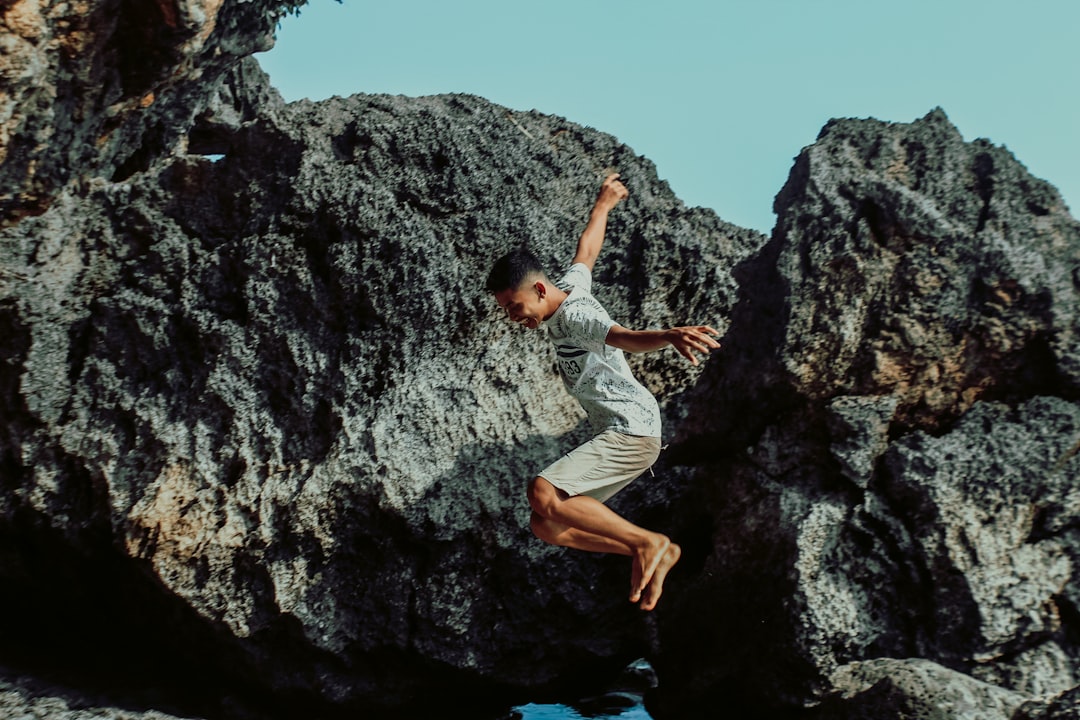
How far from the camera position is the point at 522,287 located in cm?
397

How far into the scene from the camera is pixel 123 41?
18.9 feet

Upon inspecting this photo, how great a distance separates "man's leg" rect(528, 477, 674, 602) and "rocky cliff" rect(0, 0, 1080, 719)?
52cm

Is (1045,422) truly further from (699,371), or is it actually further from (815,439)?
(699,371)

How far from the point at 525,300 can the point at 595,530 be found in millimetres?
925

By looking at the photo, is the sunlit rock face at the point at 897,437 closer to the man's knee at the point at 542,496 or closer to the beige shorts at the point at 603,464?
the beige shorts at the point at 603,464

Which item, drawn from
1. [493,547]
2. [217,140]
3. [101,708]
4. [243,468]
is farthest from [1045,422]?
[217,140]

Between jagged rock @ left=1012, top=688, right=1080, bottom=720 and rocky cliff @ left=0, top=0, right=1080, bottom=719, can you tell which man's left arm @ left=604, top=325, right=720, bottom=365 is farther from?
jagged rock @ left=1012, top=688, right=1080, bottom=720

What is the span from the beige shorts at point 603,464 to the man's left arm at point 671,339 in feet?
1.36

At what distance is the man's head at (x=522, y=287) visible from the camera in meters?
3.97

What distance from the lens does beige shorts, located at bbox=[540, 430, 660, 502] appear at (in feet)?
12.7

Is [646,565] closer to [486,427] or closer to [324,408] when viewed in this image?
[486,427]

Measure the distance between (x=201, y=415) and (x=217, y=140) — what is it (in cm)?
540

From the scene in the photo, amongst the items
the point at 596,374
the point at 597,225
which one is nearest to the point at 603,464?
the point at 596,374

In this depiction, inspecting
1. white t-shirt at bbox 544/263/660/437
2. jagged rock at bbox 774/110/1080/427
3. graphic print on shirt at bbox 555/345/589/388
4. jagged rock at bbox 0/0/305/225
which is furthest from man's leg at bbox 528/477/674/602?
jagged rock at bbox 0/0/305/225
